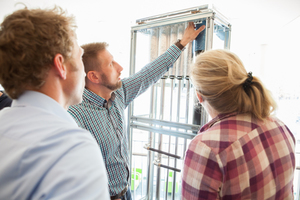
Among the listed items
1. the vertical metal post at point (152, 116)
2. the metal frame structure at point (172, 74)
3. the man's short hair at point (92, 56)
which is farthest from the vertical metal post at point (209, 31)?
the man's short hair at point (92, 56)

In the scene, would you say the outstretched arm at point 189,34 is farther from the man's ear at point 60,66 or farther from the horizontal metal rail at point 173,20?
the man's ear at point 60,66

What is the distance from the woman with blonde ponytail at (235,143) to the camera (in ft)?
2.29

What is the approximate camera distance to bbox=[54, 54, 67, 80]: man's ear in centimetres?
61

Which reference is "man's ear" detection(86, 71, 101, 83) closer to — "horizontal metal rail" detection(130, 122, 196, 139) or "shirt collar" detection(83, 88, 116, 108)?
"shirt collar" detection(83, 88, 116, 108)

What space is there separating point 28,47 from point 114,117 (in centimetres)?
78

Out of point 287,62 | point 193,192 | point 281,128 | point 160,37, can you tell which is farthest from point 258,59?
point 193,192

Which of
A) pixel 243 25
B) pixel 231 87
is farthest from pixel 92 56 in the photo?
pixel 243 25

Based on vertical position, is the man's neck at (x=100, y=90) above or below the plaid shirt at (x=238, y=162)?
above

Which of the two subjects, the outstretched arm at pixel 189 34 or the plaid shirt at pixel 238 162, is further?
the outstretched arm at pixel 189 34

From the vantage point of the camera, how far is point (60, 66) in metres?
0.63

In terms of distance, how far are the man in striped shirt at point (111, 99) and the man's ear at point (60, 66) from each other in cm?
52

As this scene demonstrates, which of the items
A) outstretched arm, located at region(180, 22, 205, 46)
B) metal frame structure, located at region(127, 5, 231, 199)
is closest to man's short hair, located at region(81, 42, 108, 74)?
metal frame structure, located at region(127, 5, 231, 199)

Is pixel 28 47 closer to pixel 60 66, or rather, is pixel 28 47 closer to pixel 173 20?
pixel 60 66

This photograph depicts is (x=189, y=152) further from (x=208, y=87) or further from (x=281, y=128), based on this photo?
(x=281, y=128)
